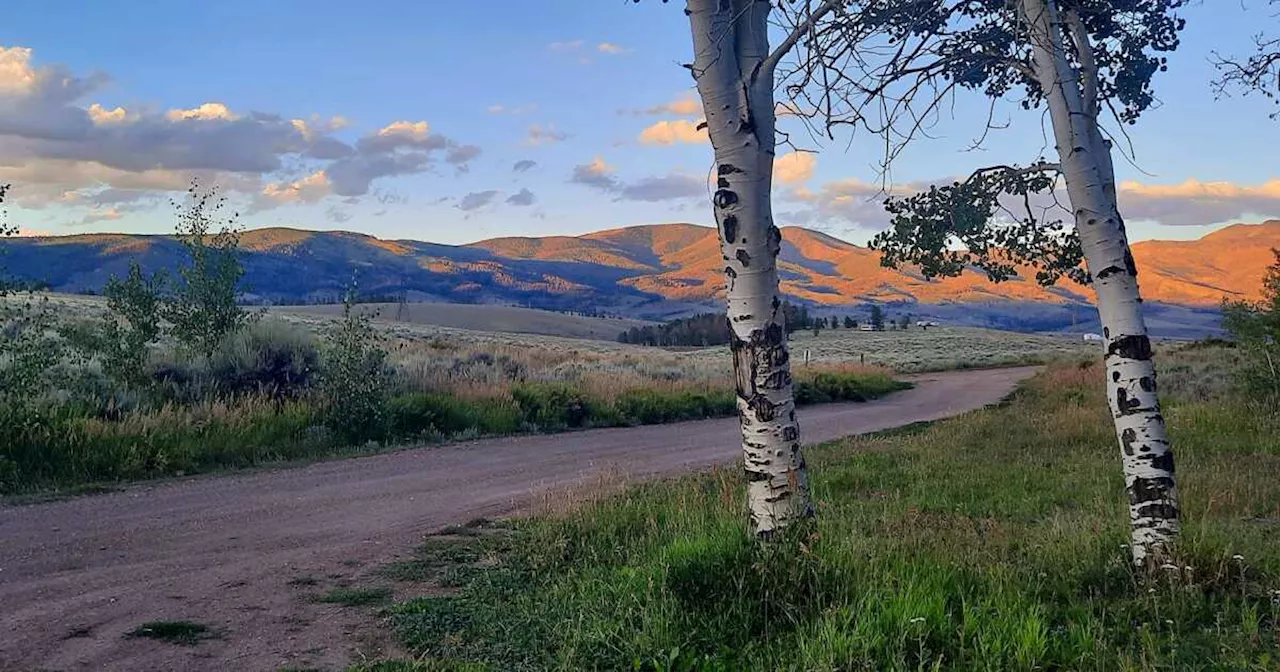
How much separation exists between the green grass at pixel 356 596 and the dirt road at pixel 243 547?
0.41 feet

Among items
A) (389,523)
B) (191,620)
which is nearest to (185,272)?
(389,523)

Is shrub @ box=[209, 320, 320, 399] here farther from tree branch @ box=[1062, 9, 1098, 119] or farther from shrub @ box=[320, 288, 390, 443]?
tree branch @ box=[1062, 9, 1098, 119]

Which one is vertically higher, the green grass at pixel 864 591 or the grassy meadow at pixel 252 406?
the grassy meadow at pixel 252 406

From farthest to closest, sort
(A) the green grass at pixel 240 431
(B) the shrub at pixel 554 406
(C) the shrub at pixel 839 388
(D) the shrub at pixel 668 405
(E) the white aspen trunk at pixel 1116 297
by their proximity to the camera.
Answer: (C) the shrub at pixel 839 388 < (D) the shrub at pixel 668 405 < (B) the shrub at pixel 554 406 < (A) the green grass at pixel 240 431 < (E) the white aspen trunk at pixel 1116 297

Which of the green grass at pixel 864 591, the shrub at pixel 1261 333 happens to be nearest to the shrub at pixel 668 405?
the shrub at pixel 1261 333

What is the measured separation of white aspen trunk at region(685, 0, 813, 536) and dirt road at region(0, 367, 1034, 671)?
8.18ft

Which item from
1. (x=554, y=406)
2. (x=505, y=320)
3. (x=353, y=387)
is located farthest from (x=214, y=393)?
(x=505, y=320)

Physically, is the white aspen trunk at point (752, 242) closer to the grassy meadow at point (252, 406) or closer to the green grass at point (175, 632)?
the green grass at point (175, 632)

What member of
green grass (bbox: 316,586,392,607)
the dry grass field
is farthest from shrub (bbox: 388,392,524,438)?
the dry grass field

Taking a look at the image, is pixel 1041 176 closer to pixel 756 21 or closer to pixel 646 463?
pixel 756 21

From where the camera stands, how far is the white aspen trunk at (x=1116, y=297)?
5.30 m

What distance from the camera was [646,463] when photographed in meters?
13.7

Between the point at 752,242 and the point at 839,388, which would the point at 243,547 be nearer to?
the point at 752,242

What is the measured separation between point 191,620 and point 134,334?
1149 centimetres
